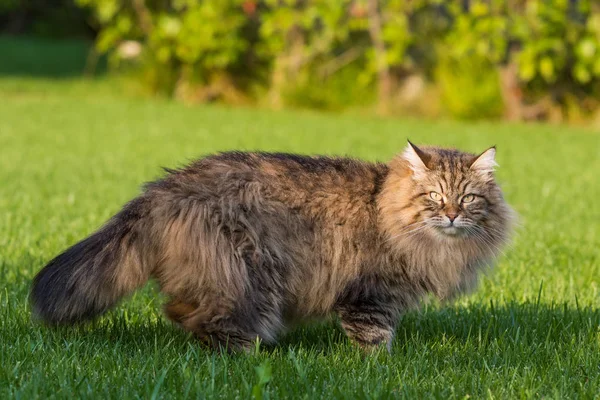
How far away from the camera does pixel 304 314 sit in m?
4.15

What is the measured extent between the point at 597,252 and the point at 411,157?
2.90m

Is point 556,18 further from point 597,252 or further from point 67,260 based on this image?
point 67,260

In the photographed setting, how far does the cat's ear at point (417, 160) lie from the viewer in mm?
→ 4232

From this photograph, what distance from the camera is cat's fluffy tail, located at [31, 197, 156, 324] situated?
147 inches

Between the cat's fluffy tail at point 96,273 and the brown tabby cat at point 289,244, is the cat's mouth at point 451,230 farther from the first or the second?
the cat's fluffy tail at point 96,273

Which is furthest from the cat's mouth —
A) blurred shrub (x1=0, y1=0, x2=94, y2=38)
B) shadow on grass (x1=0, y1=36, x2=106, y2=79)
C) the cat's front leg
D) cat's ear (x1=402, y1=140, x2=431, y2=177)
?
blurred shrub (x1=0, y1=0, x2=94, y2=38)

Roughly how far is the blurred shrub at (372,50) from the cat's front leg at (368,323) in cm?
1161

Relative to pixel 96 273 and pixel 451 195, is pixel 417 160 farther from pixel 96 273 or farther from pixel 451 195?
pixel 96 273

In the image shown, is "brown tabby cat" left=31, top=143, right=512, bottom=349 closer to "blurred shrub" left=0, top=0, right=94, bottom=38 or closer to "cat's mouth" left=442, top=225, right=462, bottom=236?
"cat's mouth" left=442, top=225, right=462, bottom=236

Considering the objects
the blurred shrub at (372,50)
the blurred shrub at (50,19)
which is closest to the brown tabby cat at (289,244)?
the blurred shrub at (372,50)

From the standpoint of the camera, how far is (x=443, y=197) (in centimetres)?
423

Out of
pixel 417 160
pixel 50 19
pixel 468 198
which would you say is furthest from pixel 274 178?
pixel 50 19

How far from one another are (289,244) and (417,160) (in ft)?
2.55

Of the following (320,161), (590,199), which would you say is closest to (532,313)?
(320,161)
